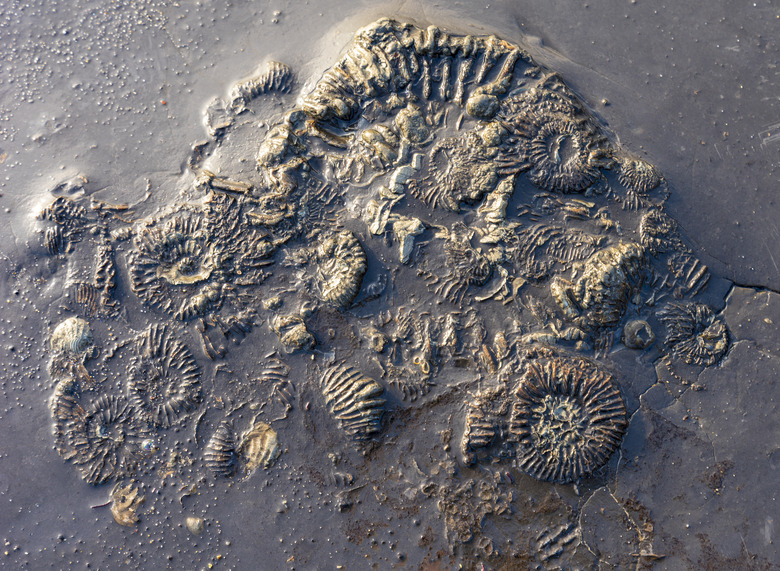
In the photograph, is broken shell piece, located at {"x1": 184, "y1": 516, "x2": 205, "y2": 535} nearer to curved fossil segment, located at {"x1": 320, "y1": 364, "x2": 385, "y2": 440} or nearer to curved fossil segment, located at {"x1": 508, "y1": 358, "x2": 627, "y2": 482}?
curved fossil segment, located at {"x1": 320, "y1": 364, "x2": 385, "y2": 440}

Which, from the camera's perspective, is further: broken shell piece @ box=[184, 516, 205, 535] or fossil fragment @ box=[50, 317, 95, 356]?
fossil fragment @ box=[50, 317, 95, 356]

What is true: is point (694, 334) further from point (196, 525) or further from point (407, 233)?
point (196, 525)

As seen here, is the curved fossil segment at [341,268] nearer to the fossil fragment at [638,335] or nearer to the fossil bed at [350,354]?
the fossil bed at [350,354]

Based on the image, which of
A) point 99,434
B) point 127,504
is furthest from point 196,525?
point 99,434

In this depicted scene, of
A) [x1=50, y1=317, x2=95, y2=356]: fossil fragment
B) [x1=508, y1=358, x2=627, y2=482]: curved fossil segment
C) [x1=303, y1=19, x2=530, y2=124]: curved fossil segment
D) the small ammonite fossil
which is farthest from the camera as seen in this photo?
[x1=303, y1=19, x2=530, y2=124]: curved fossil segment

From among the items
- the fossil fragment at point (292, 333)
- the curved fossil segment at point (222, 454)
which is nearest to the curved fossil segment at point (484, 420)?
the fossil fragment at point (292, 333)

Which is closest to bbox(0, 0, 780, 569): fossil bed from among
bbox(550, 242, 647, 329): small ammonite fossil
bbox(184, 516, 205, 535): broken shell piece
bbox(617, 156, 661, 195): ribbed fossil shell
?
bbox(184, 516, 205, 535): broken shell piece
